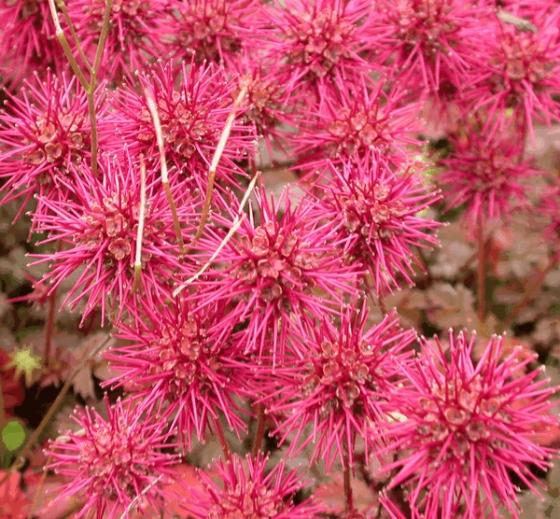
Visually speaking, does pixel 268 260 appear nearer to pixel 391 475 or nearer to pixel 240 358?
pixel 240 358

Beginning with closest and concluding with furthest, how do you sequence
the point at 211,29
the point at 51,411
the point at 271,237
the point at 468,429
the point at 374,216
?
1. the point at 468,429
2. the point at 271,237
3. the point at 374,216
4. the point at 211,29
5. the point at 51,411

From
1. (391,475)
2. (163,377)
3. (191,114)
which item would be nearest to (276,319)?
(163,377)

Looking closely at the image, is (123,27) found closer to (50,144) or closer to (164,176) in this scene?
(50,144)

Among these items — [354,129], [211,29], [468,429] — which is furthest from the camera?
[211,29]

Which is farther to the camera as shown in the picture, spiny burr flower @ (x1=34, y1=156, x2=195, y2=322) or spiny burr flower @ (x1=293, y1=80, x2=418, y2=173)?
spiny burr flower @ (x1=293, y1=80, x2=418, y2=173)

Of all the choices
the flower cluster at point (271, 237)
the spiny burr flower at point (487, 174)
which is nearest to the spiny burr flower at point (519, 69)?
the flower cluster at point (271, 237)

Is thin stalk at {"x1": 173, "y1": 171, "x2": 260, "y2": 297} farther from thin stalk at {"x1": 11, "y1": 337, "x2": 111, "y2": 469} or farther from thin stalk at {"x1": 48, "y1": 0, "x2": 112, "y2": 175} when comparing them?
thin stalk at {"x1": 11, "y1": 337, "x2": 111, "y2": 469}

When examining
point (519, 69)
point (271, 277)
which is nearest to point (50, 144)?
point (271, 277)

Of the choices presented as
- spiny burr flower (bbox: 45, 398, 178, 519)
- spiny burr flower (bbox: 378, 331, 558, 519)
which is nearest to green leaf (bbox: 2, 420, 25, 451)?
spiny burr flower (bbox: 45, 398, 178, 519)
